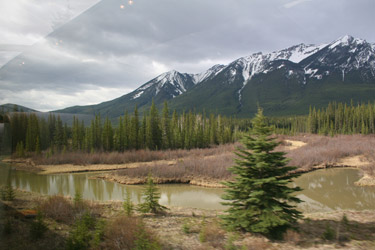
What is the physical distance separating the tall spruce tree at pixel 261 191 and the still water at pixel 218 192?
623cm

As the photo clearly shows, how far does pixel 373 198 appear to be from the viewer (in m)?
13.3

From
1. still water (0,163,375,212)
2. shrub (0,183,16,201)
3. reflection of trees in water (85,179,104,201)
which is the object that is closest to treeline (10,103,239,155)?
reflection of trees in water (85,179,104,201)

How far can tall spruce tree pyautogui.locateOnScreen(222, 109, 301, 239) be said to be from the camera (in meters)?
5.62

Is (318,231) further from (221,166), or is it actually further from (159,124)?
(159,124)

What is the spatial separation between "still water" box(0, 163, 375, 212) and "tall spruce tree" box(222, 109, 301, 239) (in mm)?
6231

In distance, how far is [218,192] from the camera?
623 inches

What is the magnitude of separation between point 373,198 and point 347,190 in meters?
2.14

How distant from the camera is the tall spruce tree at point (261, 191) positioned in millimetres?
5621

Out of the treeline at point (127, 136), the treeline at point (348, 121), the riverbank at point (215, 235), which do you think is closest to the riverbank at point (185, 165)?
the treeline at point (127, 136)

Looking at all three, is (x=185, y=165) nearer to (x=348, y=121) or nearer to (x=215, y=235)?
(x=215, y=235)

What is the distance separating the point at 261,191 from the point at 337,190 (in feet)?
43.6

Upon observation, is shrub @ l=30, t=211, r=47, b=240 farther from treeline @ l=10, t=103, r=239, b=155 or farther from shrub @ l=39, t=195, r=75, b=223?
treeline @ l=10, t=103, r=239, b=155

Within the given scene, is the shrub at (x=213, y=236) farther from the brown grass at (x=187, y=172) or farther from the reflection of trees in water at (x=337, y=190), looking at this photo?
the brown grass at (x=187, y=172)

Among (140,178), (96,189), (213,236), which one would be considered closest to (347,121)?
(140,178)
